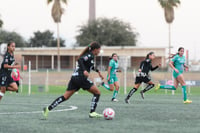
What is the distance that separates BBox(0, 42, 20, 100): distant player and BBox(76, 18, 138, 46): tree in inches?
3045

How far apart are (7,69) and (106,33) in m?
80.1

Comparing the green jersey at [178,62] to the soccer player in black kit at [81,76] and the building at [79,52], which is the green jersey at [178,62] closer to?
the soccer player in black kit at [81,76]

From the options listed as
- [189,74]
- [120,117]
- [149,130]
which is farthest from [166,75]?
[149,130]

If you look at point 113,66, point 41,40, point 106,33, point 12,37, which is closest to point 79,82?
point 113,66

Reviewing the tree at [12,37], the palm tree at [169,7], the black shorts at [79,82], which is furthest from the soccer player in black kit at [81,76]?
the tree at [12,37]

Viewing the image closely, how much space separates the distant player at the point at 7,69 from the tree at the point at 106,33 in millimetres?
77351

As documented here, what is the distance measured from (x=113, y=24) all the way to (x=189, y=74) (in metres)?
58.6

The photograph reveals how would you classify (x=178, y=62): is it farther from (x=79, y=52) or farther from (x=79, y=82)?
(x=79, y=52)

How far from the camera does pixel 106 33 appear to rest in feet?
307

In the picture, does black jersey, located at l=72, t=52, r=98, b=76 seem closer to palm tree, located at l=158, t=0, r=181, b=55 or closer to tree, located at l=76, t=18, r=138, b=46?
palm tree, located at l=158, t=0, r=181, b=55

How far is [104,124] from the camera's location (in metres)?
10.6

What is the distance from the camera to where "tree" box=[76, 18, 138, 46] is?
9219 centimetres

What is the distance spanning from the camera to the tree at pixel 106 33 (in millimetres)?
92188

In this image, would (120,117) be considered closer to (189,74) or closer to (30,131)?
(30,131)
